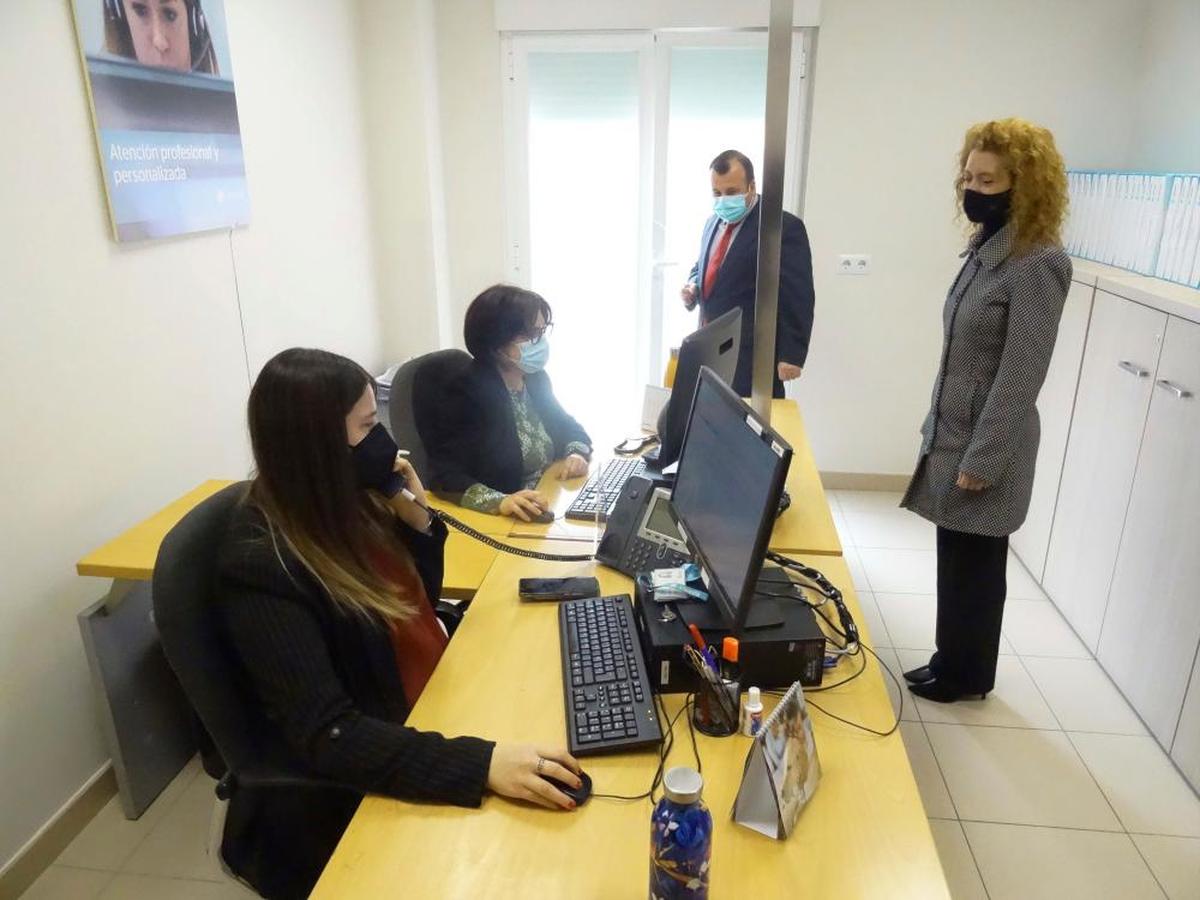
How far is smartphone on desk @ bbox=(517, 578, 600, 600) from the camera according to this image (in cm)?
164

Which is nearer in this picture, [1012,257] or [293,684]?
[293,684]

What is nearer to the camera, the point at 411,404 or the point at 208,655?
the point at 208,655

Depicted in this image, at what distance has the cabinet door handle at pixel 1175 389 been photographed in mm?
2250

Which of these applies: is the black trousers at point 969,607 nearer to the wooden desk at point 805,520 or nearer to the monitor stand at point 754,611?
the wooden desk at point 805,520

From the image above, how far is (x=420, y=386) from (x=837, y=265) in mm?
2414

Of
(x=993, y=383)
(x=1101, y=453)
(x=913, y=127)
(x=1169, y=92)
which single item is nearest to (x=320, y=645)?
(x=993, y=383)

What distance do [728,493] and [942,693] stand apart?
1.60 m

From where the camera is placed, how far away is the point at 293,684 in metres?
1.20

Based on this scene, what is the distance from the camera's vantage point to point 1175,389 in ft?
7.54

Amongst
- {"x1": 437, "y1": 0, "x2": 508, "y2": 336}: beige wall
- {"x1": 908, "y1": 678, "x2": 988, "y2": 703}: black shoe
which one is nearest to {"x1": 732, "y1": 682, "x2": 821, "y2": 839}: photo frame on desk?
{"x1": 908, "y1": 678, "x2": 988, "y2": 703}: black shoe

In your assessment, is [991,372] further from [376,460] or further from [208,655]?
[208,655]

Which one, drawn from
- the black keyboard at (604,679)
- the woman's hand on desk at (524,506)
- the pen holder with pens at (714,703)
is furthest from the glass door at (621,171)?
the pen holder with pens at (714,703)

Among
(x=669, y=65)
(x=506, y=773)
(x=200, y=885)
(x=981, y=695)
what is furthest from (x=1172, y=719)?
(x=669, y=65)

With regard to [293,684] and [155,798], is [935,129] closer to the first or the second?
[293,684]
